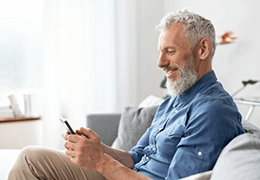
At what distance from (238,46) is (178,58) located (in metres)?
1.40

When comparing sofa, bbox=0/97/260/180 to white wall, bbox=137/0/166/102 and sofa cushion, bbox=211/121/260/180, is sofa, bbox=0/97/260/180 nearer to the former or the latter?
sofa cushion, bbox=211/121/260/180

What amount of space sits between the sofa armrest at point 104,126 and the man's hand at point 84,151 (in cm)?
113

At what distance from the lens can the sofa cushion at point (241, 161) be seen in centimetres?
81

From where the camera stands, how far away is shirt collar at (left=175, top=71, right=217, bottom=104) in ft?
4.31

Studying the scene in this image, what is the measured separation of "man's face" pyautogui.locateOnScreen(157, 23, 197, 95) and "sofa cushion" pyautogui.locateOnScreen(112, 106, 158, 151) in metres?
0.68

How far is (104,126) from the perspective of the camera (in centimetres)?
234

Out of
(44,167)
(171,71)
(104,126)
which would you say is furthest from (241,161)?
(104,126)

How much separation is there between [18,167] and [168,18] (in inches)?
36.3

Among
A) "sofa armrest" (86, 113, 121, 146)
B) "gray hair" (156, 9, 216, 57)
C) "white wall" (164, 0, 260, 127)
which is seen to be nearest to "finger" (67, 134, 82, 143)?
"gray hair" (156, 9, 216, 57)

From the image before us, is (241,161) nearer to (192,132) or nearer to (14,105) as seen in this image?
(192,132)

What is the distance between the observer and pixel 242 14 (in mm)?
2494

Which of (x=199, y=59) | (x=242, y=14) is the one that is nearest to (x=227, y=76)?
(x=242, y=14)

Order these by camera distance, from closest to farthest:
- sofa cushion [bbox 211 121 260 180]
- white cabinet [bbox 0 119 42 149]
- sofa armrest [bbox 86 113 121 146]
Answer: sofa cushion [bbox 211 121 260 180]
sofa armrest [bbox 86 113 121 146]
white cabinet [bbox 0 119 42 149]

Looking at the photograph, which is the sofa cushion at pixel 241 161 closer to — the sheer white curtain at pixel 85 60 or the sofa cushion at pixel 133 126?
the sofa cushion at pixel 133 126
